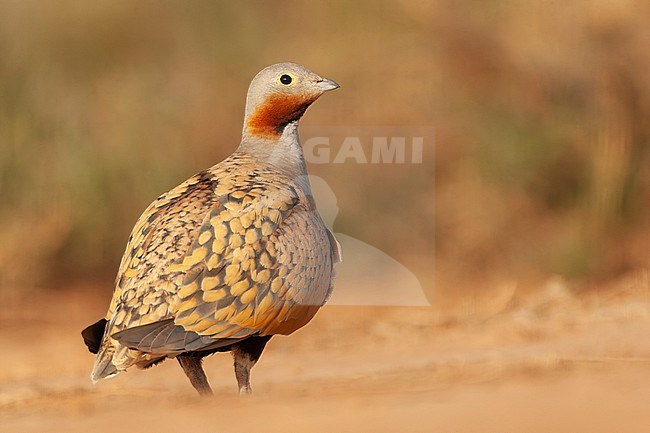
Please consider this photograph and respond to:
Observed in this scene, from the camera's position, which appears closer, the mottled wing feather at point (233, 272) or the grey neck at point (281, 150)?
the mottled wing feather at point (233, 272)

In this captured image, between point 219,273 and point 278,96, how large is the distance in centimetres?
91

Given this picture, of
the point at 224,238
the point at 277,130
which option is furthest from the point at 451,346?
the point at 224,238

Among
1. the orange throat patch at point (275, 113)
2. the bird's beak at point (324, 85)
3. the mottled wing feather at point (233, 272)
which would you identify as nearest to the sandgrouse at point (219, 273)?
the mottled wing feather at point (233, 272)

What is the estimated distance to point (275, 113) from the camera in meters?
4.42

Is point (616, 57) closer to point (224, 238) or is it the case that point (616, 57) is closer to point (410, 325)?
point (410, 325)

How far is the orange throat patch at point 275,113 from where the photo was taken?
14.4 ft

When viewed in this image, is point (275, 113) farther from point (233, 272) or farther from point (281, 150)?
point (233, 272)

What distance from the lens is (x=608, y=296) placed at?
6980mm

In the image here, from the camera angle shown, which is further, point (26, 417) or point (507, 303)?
point (507, 303)

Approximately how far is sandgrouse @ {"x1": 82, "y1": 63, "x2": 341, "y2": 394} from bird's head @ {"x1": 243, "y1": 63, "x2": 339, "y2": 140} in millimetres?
166

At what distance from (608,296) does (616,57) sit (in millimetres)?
1526

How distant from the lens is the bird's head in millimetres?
4387

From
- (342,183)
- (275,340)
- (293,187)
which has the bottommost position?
(275,340)

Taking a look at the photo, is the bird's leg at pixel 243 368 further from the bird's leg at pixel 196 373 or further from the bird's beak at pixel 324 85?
the bird's beak at pixel 324 85
